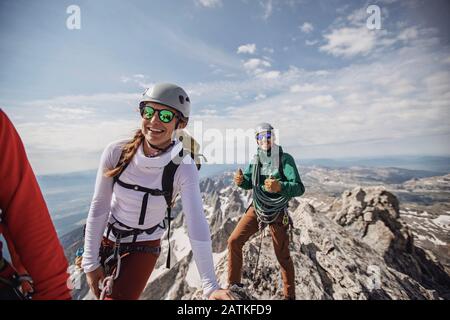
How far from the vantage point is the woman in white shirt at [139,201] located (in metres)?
3.54

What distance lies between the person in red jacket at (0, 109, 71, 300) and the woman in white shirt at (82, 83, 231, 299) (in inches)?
57.6

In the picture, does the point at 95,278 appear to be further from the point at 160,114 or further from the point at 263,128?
the point at 263,128

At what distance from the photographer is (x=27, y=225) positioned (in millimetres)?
2051

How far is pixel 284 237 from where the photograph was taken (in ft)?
22.2

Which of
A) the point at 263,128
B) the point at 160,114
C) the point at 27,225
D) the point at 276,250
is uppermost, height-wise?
the point at 263,128

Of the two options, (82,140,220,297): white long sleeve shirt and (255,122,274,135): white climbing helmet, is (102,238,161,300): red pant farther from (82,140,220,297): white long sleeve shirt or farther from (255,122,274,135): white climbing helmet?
(255,122,274,135): white climbing helmet

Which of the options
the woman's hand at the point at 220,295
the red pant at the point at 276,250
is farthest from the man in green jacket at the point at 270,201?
the woman's hand at the point at 220,295

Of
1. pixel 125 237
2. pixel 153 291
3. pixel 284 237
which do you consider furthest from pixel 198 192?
pixel 153 291

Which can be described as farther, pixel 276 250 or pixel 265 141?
pixel 265 141

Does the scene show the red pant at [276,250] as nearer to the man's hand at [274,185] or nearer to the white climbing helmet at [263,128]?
the man's hand at [274,185]

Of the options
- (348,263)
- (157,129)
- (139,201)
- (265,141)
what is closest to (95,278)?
(139,201)

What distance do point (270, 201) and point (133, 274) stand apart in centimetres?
465
